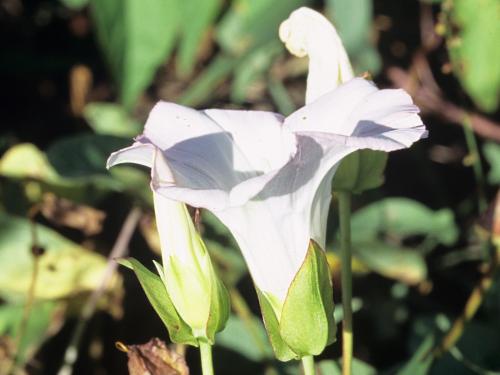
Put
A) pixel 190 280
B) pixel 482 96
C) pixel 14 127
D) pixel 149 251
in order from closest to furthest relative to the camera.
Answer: pixel 190 280 → pixel 482 96 → pixel 149 251 → pixel 14 127

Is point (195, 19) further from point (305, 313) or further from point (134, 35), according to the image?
point (305, 313)

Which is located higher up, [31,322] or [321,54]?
[321,54]

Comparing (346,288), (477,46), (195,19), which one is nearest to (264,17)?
(195,19)

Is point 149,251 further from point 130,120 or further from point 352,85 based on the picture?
point 352,85

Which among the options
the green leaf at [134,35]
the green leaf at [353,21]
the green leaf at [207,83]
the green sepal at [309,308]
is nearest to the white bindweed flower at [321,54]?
the green sepal at [309,308]

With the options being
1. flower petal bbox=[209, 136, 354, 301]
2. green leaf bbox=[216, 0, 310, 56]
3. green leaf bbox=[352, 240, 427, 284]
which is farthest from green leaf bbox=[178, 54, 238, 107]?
flower petal bbox=[209, 136, 354, 301]

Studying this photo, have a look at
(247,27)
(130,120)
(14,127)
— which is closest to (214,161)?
(247,27)

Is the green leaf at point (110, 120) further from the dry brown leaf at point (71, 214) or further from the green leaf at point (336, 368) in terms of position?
the green leaf at point (336, 368)

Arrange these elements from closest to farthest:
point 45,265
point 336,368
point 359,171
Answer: point 359,171
point 336,368
point 45,265
